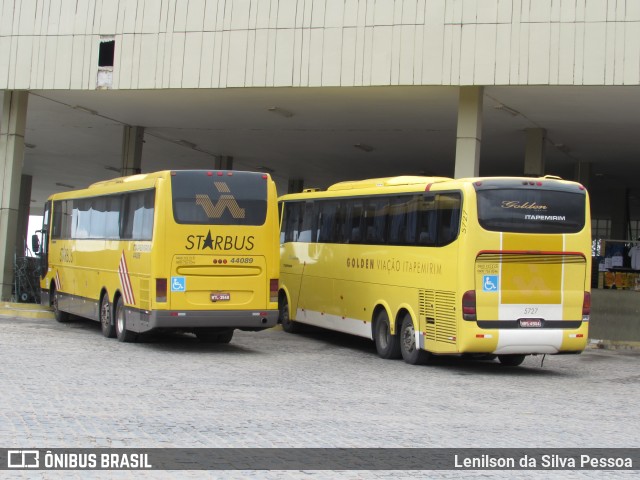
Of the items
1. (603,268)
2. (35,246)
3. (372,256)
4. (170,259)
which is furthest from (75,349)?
(603,268)

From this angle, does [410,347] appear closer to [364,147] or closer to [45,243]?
[45,243]

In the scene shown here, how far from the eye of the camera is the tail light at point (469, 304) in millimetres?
15273

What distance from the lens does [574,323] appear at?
15.8m

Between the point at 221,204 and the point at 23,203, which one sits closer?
the point at 221,204

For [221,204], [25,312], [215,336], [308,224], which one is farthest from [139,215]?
[25,312]

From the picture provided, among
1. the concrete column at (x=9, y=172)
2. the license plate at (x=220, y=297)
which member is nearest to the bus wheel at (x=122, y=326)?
the license plate at (x=220, y=297)

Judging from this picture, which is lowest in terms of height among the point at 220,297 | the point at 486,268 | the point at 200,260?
the point at 220,297

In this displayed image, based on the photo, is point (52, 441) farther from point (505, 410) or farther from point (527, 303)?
point (527, 303)

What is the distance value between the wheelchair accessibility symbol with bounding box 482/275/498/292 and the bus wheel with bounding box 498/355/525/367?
257 centimetres

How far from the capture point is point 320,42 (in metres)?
21.4

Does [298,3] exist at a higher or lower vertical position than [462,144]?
higher

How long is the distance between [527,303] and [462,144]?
665cm

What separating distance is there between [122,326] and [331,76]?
282 inches

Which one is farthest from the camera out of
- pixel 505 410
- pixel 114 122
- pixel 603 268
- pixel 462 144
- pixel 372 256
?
pixel 114 122
